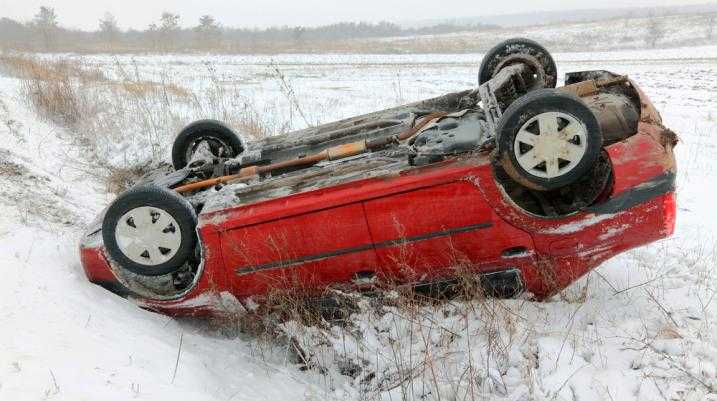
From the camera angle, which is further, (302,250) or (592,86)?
(592,86)

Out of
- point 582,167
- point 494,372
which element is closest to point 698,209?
point 582,167

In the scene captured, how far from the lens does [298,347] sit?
9.98 ft

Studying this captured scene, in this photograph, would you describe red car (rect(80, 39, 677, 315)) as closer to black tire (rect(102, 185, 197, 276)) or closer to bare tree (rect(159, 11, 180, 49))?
black tire (rect(102, 185, 197, 276))

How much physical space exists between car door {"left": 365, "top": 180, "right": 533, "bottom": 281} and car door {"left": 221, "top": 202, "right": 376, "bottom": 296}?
11cm

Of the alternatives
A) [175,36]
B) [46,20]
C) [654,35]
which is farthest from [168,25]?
[654,35]

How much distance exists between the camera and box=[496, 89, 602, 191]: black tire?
2.55m

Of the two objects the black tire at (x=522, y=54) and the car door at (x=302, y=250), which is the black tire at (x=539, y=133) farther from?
the black tire at (x=522, y=54)

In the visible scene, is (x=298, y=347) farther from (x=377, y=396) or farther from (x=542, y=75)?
(x=542, y=75)

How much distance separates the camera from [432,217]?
8.93ft

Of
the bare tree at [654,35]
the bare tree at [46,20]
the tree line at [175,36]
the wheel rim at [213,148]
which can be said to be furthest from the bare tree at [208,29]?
the wheel rim at [213,148]

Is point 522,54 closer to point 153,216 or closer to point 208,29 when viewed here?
point 153,216

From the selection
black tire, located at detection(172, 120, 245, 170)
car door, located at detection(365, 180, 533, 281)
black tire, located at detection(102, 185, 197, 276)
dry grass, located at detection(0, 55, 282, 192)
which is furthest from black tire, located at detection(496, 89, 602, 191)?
dry grass, located at detection(0, 55, 282, 192)

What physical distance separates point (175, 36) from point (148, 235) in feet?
137

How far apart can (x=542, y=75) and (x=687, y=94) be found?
8.05 meters
